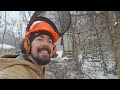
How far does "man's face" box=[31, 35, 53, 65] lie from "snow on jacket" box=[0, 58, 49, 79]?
47mm

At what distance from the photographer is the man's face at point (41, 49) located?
971 mm

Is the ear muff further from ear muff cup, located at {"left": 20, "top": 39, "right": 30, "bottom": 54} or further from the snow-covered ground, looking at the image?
the snow-covered ground

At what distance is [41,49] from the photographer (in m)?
0.97

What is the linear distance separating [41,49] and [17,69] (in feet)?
0.52

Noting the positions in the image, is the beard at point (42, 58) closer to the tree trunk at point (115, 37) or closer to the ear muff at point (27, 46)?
the ear muff at point (27, 46)

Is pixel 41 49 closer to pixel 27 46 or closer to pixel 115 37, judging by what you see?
pixel 27 46

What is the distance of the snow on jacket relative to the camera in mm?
809

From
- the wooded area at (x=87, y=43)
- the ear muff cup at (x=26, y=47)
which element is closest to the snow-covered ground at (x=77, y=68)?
the wooded area at (x=87, y=43)

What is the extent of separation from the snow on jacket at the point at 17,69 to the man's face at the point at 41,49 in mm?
47
